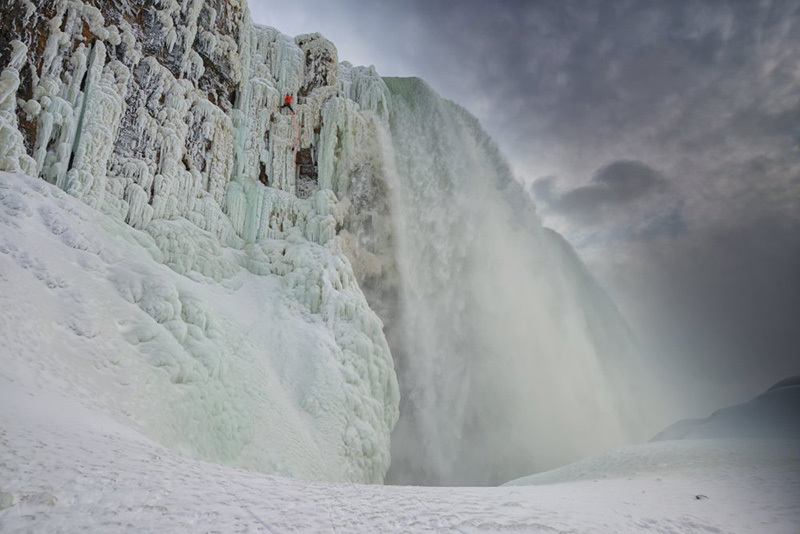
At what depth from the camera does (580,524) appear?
3.81 metres

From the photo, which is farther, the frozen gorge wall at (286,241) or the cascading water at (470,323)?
the cascading water at (470,323)

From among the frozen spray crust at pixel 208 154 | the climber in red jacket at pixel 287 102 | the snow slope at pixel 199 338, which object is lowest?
the snow slope at pixel 199 338

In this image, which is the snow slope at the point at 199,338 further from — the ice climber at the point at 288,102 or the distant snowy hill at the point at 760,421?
the distant snowy hill at the point at 760,421

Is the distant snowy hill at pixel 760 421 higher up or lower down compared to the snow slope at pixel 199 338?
lower down

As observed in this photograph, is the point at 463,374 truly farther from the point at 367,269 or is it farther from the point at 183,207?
the point at 183,207

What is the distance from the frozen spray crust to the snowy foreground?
362 cm

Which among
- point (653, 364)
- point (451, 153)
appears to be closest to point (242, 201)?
point (451, 153)

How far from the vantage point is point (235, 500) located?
11.4 feet

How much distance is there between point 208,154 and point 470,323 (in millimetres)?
15705

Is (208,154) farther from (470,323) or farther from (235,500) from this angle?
(470,323)

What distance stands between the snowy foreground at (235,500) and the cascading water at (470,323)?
14.3 m

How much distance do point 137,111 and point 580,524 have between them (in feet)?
49.8

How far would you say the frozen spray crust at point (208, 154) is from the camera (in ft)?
33.2

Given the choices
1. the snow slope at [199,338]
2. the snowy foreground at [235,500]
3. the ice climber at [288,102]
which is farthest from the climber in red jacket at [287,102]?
the snowy foreground at [235,500]
